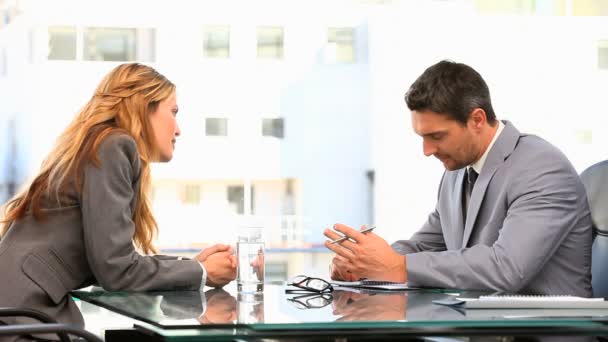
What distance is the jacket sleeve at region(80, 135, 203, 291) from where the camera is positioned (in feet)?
6.25

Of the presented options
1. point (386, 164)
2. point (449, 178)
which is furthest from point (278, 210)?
point (449, 178)

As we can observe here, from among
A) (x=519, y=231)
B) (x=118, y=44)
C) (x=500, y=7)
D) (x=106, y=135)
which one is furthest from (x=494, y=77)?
(x=106, y=135)

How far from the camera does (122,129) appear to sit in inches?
80.2

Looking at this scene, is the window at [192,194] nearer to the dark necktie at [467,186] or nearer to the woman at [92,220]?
the dark necktie at [467,186]

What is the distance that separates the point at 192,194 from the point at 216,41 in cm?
117

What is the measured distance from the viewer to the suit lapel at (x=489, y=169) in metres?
2.25

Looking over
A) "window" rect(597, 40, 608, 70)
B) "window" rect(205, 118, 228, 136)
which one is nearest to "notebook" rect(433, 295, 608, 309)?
"window" rect(597, 40, 608, 70)

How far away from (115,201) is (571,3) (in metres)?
5.04

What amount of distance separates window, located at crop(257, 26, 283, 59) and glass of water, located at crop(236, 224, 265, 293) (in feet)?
16.4

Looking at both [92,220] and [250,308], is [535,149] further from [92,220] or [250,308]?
[92,220]

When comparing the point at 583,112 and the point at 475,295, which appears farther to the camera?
the point at 583,112

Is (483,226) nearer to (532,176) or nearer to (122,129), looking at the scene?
(532,176)

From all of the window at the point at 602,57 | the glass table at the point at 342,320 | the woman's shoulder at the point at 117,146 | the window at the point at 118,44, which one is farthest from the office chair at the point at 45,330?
the window at the point at 602,57

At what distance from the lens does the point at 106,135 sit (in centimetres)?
198
